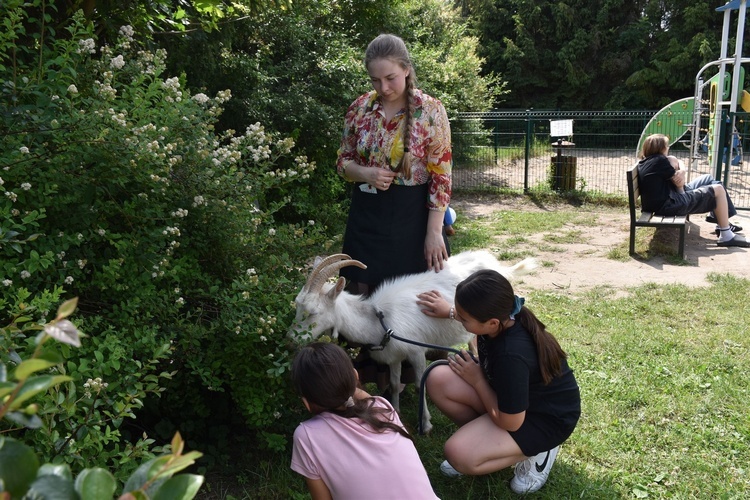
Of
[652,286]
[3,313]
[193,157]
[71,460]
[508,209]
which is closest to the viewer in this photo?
[71,460]

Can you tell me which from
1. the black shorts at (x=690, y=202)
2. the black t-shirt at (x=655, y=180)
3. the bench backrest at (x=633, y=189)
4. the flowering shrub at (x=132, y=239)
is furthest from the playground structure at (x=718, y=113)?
the flowering shrub at (x=132, y=239)

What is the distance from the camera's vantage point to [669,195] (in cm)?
Result: 820

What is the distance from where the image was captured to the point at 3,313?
8.32ft

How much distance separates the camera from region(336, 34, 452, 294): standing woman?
3441mm

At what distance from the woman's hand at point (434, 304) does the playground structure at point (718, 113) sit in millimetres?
8813

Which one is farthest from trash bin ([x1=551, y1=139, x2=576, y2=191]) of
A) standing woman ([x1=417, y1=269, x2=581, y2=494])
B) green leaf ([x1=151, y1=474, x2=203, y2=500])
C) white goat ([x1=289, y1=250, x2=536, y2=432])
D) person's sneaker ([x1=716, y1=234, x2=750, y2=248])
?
green leaf ([x1=151, y1=474, x2=203, y2=500])

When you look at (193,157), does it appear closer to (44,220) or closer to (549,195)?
(44,220)

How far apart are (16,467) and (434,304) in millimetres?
3040

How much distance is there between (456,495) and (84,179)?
242cm

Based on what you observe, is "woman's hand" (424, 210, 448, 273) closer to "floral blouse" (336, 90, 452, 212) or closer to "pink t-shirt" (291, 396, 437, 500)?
"floral blouse" (336, 90, 452, 212)

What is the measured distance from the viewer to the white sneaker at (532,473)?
130 inches

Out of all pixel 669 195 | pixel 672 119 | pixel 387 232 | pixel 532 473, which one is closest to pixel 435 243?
pixel 387 232

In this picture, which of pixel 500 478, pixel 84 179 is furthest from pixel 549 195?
pixel 84 179

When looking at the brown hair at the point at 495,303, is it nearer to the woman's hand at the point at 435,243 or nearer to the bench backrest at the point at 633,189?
the woman's hand at the point at 435,243
